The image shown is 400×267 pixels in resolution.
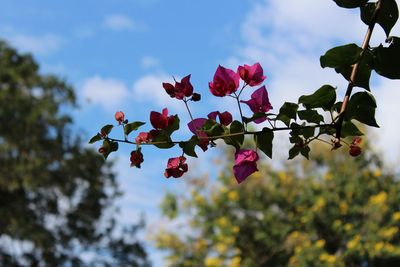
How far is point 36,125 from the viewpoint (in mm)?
14250

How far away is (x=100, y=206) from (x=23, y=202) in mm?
1914

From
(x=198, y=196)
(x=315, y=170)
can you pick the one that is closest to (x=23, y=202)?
(x=198, y=196)

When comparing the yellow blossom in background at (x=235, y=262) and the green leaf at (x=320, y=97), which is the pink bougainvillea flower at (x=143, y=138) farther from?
the yellow blossom in background at (x=235, y=262)

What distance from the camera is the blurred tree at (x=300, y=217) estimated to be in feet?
33.0

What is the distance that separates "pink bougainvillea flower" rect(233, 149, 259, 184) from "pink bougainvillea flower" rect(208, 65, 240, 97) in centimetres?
12

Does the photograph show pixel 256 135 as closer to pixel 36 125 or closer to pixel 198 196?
pixel 198 196

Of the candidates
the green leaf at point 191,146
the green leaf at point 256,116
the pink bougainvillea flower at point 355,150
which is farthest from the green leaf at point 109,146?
the pink bougainvillea flower at point 355,150

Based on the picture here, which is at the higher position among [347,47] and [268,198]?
[268,198]

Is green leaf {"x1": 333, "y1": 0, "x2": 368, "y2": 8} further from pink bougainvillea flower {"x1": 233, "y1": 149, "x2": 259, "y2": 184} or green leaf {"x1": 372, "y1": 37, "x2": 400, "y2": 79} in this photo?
pink bougainvillea flower {"x1": 233, "y1": 149, "x2": 259, "y2": 184}

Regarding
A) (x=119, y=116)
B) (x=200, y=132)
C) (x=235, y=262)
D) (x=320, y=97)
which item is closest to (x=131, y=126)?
(x=119, y=116)

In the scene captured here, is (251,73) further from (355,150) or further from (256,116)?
(355,150)

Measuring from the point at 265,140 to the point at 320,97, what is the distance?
0.13 metres

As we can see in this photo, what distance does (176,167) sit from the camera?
1155 mm

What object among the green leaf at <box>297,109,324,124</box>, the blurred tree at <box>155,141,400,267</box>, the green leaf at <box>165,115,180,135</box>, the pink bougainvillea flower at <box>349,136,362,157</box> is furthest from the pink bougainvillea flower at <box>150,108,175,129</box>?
the blurred tree at <box>155,141,400,267</box>
